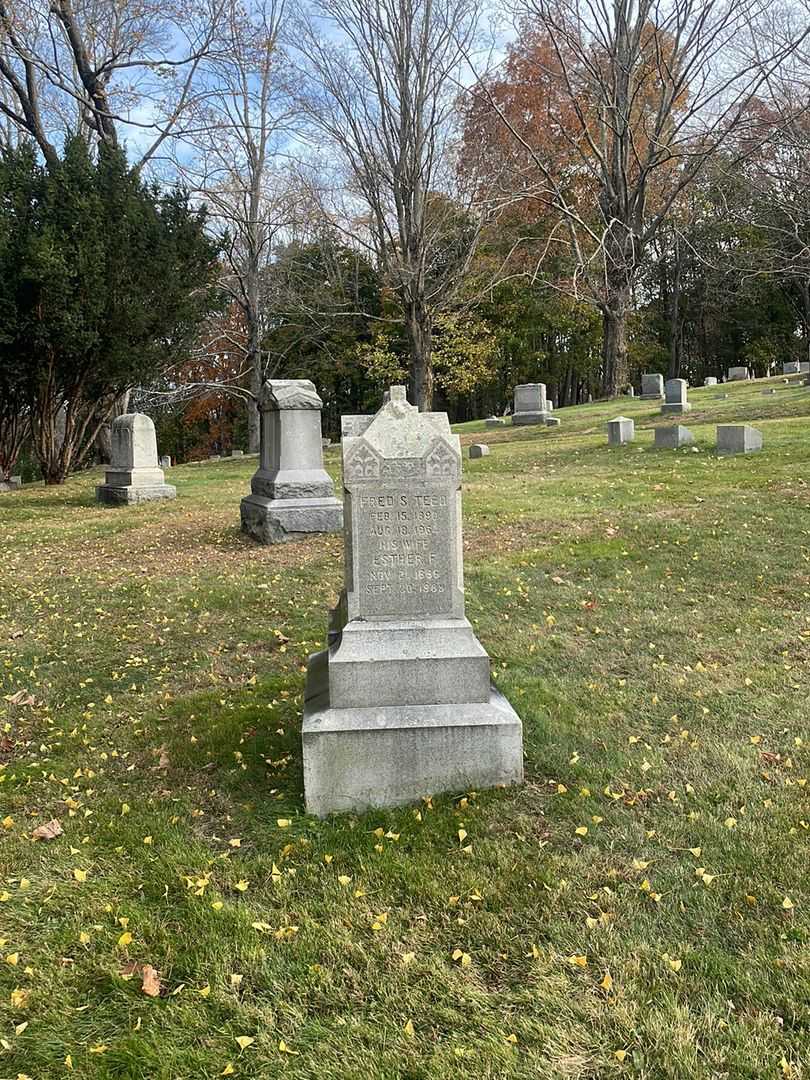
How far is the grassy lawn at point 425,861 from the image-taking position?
2264 mm

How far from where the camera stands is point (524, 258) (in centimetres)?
3344

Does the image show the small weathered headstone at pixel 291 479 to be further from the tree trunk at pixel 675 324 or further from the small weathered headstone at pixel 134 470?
the tree trunk at pixel 675 324

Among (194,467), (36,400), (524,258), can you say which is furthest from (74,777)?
(524,258)

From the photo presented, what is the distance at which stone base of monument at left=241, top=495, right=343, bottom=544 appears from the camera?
9.55 meters

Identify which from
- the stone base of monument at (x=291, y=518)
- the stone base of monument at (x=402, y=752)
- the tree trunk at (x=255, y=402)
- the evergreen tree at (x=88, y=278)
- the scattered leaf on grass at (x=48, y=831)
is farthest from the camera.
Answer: the tree trunk at (x=255, y=402)

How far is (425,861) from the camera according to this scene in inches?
123

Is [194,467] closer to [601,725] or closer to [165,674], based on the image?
[165,674]

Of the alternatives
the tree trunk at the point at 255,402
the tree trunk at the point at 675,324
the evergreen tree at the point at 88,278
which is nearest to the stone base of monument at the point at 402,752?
the evergreen tree at the point at 88,278

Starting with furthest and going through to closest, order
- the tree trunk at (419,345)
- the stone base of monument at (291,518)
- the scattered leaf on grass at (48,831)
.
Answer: the tree trunk at (419,345), the stone base of monument at (291,518), the scattered leaf on grass at (48,831)

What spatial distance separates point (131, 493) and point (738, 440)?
10856mm

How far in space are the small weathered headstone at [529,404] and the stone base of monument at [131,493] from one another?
12844mm

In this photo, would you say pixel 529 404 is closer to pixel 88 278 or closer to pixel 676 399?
pixel 676 399

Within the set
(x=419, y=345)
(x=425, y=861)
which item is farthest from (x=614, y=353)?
(x=425, y=861)

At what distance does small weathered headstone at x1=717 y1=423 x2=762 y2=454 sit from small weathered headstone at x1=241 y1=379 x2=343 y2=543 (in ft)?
24.2
